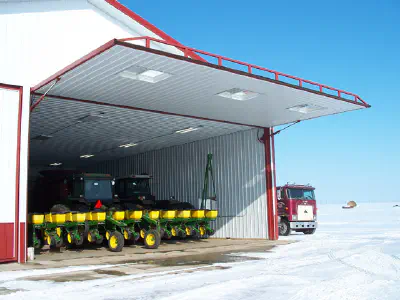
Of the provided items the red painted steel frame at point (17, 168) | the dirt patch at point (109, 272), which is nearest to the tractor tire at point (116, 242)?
the red painted steel frame at point (17, 168)

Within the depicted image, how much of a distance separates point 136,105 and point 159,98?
1.20 metres

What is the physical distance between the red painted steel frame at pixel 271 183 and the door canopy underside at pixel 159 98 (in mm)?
664

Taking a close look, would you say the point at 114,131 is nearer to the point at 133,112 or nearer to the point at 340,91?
the point at 133,112

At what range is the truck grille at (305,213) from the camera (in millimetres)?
20906

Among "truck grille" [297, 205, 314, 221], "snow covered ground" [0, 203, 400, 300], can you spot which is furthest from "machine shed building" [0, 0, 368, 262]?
"snow covered ground" [0, 203, 400, 300]

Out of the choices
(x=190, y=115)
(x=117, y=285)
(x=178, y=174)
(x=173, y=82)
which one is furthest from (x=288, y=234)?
(x=117, y=285)

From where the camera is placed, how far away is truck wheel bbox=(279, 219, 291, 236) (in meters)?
20.9

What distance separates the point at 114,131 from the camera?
62.3 ft

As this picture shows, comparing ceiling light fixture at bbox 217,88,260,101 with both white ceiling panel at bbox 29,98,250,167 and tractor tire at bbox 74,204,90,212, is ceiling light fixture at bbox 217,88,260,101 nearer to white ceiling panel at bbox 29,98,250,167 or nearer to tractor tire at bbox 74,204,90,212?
white ceiling panel at bbox 29,98,250,167

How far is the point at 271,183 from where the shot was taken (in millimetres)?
17969

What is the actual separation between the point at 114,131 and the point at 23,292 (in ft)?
39.6

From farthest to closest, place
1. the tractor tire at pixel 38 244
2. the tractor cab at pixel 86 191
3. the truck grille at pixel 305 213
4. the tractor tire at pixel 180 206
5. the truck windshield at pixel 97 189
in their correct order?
1. the truck grille at pixel 305 213
2. the tractor tire at pixel 180 206
3. the truck windshield at pixel 97 189
4. the tractor cab at pixel 86 191
5. the tractor tire at pixel 38 244

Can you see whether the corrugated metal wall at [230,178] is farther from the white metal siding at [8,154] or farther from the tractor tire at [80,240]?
the white metal siding at [8,154]

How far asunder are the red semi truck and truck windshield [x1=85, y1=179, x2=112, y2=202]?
8165 mm
